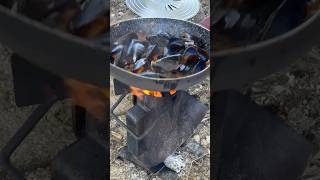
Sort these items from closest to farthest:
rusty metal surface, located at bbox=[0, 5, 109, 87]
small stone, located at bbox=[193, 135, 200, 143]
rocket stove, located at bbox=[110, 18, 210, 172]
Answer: rusty metal surface, located at bbox=[0, 5, 109, 87] → rocket stove, located at bbox=[110, 18, 210, 172] → small stone, located at bbox=[193, 135, 200, 143]

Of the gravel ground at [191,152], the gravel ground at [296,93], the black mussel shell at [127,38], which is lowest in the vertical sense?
the gravel ground at [191,152]

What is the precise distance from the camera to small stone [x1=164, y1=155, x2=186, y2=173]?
1.30 metres

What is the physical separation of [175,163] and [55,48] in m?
0.58

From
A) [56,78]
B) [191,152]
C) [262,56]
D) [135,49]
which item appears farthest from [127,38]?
[191,152]

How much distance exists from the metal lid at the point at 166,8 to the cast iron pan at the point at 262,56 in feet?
0.64

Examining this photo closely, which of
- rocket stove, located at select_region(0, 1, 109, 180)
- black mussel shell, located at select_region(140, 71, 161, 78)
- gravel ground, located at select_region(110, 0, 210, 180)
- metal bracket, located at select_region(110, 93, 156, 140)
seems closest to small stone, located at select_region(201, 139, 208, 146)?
gravel ground, located at select_region(110, 0, 210, 180)

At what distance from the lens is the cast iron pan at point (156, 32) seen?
91 centimetres

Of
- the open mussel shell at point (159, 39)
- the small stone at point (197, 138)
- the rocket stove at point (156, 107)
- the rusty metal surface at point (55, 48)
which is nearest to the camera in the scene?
the rusty metal surface at point (55, 48)

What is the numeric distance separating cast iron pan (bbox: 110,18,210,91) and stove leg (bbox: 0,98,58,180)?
19 cm

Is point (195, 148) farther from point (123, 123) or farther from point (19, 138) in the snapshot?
point (19, 138)

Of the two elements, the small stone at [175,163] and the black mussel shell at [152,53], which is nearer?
the black mussel shell at [152,53]

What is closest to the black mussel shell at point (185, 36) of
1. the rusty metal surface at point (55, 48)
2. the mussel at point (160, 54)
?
the mussel at point (160, 54)

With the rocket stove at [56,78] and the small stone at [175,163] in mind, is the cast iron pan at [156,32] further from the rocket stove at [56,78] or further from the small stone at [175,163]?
the small stone at [175,163]

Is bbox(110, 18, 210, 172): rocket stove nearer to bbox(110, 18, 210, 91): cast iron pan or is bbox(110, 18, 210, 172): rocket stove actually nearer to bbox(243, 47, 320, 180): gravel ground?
bbox(110, 18, 210, 91): cast iron pan
